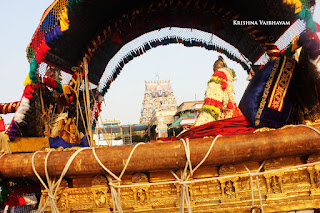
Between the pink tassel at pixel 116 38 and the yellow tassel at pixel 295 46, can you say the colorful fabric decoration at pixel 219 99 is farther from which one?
the pink tassel at pixel 116 38

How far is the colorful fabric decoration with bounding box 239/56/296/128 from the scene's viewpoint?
2.33 metres

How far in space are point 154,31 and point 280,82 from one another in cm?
221

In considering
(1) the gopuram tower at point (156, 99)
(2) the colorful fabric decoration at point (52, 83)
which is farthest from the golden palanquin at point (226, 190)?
(1) the gopuram tower at point (156, 99)

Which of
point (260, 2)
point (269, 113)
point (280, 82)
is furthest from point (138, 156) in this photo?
point (260, 2)

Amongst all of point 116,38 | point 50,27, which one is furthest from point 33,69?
point 116,38

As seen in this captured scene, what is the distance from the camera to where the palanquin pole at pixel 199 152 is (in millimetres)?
1786

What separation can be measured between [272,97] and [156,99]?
36435 mm

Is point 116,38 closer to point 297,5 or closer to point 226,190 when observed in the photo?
point 297,5

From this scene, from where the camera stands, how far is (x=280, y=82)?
2367 mm

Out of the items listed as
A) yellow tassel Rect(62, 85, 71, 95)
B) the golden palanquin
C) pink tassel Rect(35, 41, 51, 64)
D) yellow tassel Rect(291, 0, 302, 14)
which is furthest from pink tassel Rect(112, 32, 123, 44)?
yellow tassel Rect(291, 0, 302, 14)

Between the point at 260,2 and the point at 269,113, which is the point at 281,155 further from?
the point at 260,2

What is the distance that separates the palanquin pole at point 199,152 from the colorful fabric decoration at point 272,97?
0.49 metres

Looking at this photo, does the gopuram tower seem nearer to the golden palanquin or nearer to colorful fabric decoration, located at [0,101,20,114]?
colorful fabric decoration, located at [0,101,20,114]

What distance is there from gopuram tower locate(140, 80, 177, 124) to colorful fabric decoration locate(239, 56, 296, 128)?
35.3 metres
